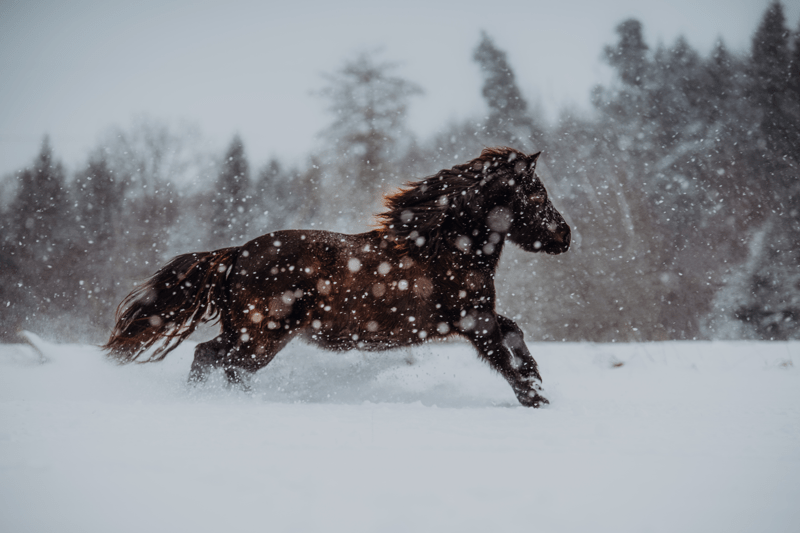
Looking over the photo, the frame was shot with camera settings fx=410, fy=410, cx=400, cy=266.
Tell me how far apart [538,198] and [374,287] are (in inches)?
58.4

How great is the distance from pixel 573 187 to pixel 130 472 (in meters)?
10.3

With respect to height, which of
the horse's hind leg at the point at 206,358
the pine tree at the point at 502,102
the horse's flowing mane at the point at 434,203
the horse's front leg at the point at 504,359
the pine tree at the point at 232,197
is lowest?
the horse's hind leg at the point at 206,358

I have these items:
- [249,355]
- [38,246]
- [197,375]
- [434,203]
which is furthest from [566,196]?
[38,246]

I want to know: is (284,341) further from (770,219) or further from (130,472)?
(770,219)

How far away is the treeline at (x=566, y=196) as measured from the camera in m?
8.95

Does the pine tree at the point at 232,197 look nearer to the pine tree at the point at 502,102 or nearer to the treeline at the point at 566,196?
the treeline at the point at 566,196

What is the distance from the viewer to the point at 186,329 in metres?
3.18

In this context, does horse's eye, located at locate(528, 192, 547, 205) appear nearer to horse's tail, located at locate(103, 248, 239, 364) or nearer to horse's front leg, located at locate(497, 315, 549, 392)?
horse's front leg, located at locate(497, 315, 549, 392)

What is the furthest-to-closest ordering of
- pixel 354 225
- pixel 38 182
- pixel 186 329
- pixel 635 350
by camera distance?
pixel 38 182 → pixel 354 225 → pixel 635 350 → pixel 186 329

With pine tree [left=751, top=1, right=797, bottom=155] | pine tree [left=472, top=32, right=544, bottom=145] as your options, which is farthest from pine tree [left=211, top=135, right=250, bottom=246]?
pine tree [left=751, top=1, right=797, bottom=155]

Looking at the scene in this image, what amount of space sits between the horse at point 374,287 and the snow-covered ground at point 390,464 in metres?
0.37

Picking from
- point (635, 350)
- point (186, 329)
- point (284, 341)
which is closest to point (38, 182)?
point (186, 329)

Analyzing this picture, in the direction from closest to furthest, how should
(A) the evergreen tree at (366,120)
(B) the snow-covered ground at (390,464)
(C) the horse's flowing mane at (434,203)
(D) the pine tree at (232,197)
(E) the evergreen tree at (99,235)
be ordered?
(B) the snow-covered ground at (390,464) → (C) the horse's flowing mane at (434,203) → (A) the evergreen tree at (366,120) → (D) the pine tree at (232,197) → (E) the evergreen tree at (99,235)

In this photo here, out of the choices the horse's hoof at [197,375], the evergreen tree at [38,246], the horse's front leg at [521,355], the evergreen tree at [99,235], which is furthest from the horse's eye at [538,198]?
the evergreen tree at [38,246]
